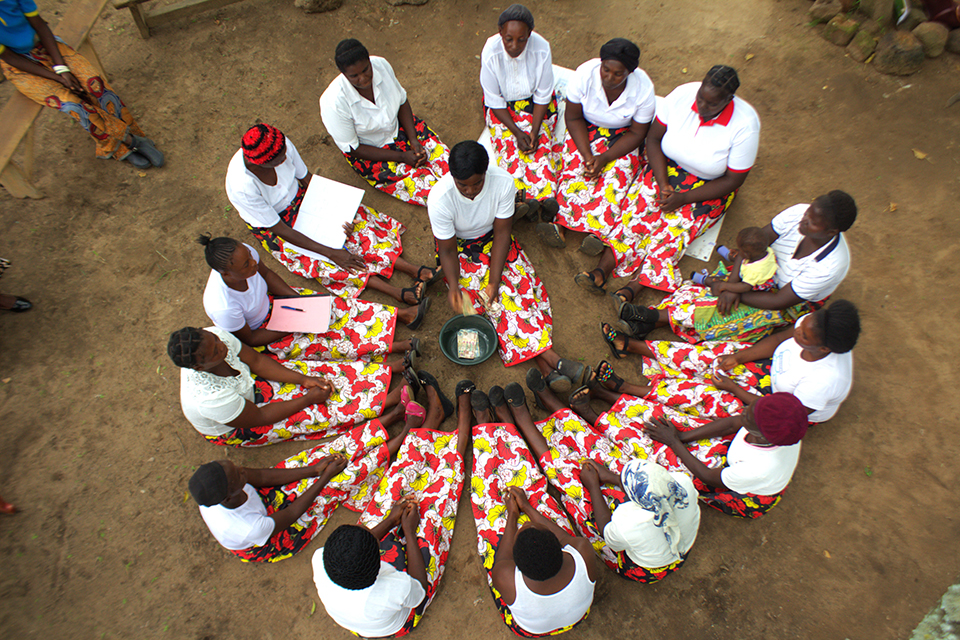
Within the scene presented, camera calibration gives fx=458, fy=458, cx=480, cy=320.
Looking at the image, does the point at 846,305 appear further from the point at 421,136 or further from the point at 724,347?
the point at 421,136

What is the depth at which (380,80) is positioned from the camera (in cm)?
373

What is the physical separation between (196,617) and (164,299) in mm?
2529

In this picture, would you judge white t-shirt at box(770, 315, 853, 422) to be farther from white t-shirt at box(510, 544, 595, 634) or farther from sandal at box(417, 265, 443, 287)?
sandal at box(417, 265, 443, 287)

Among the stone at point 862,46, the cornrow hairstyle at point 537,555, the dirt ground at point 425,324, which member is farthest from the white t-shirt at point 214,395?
the stone at point 862,46

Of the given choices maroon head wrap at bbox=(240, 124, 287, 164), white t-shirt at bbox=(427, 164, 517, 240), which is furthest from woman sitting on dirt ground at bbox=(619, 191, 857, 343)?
maroon head wrap at bbox=(240, 124, 287, 164)

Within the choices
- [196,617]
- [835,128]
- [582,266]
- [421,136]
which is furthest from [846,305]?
[196,617]

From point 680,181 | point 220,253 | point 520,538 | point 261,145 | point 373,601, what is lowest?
→ point 373,601

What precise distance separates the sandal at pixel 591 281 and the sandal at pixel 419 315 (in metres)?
1.31

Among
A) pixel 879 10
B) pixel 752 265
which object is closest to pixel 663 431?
pixel 752 265

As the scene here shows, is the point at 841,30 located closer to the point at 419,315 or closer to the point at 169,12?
the point at 419,315

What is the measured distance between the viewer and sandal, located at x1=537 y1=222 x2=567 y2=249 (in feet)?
13.2

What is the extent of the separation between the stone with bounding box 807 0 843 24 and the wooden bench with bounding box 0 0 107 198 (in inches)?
296

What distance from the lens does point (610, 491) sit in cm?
304

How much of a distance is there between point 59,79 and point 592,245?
16.3 feet
